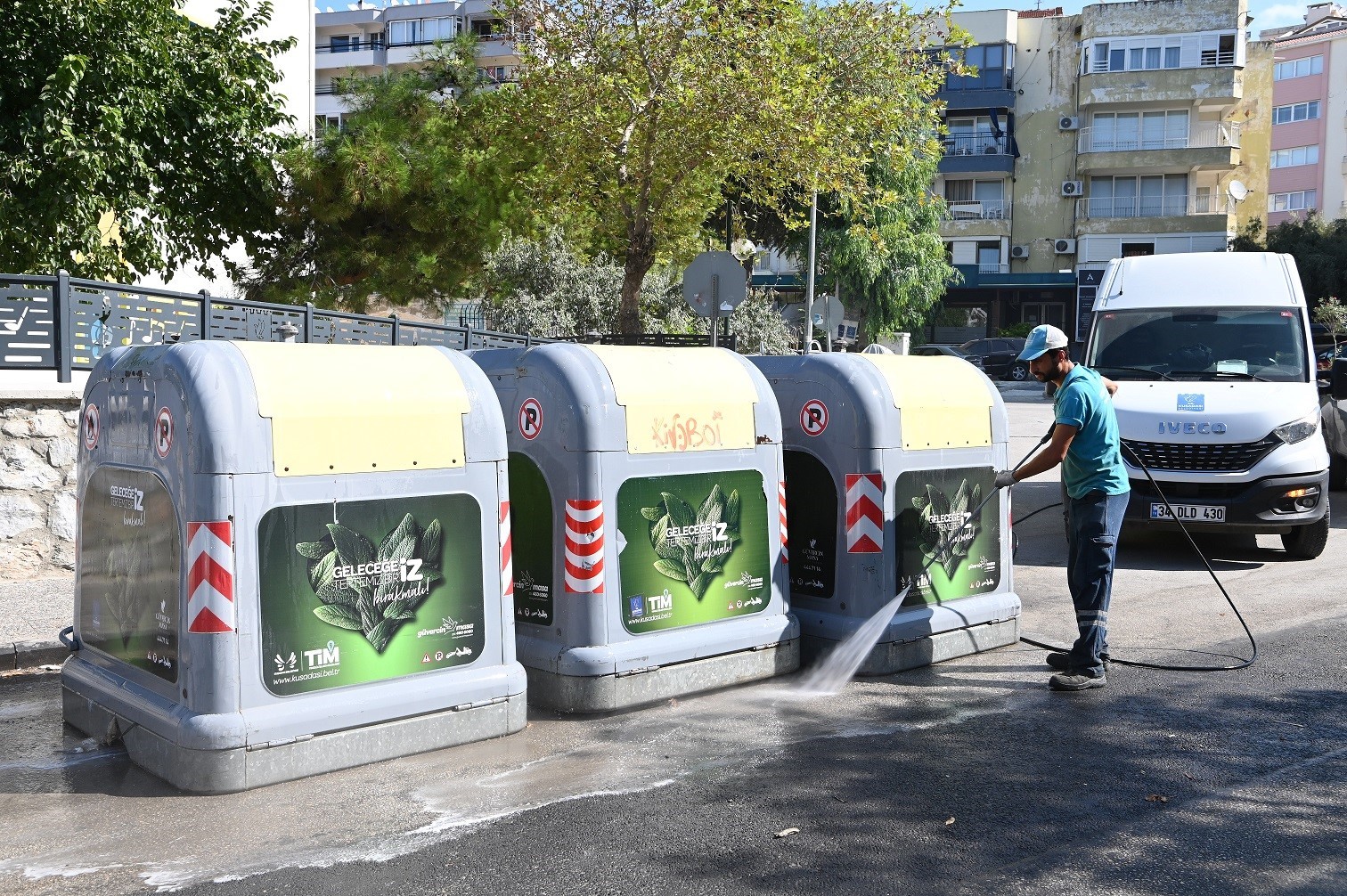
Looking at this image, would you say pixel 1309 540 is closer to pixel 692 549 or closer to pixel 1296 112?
pixel 692 549

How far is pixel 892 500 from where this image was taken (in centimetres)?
688

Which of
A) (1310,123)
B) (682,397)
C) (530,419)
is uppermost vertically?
(1310,123)

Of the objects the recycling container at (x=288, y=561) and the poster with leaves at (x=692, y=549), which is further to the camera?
the poster with leaves at (x=692, y=549)

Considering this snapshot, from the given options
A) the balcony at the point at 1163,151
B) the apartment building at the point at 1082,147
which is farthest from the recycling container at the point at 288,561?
the balcony at the point at 1163,151

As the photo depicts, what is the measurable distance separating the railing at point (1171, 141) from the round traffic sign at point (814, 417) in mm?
52475

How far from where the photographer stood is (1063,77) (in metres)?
55.9

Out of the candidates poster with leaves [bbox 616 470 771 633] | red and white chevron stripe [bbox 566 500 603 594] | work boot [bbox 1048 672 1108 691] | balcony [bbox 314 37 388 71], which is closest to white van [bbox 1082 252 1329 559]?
work boot [bbox 1048 672 1108 691]

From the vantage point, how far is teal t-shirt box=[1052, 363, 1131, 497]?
6.60 m

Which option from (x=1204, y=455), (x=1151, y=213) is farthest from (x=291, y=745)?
(x=1151, y=213)

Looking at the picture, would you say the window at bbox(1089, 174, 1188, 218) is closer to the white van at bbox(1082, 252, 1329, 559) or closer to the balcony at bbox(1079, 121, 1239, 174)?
the balcony at bbox(1079, 121, 1239, 174)

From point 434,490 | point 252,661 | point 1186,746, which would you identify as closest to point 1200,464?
point 1186,746

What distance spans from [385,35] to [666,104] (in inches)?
2256

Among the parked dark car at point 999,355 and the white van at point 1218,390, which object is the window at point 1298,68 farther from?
the white van at point 1218,390

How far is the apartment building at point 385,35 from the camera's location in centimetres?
6831
